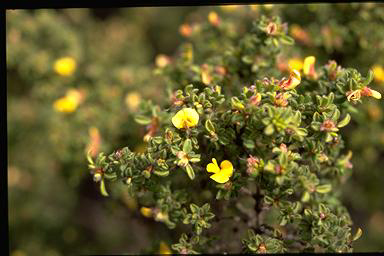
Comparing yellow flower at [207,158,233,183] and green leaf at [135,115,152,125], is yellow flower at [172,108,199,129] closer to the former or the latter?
yellow flower at [207,158,233,183]

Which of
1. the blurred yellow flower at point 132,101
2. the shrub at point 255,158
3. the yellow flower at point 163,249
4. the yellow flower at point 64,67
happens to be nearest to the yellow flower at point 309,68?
the shrub at point 255,158

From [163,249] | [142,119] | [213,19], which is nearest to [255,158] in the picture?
[142,119]

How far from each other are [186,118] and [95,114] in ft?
3.60

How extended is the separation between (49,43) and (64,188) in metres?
0.88

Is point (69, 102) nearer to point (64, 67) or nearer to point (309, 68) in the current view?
point (64, 67)

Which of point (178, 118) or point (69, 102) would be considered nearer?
point (178, 118)

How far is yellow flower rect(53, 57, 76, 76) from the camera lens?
7.71ft

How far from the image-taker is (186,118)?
125cm

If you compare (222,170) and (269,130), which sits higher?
(269,130)

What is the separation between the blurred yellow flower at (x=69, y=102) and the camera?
218 centimetres

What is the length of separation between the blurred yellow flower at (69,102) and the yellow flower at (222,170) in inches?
45.3

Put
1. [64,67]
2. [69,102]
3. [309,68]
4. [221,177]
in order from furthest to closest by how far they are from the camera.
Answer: [64,67] < [69,102] < [309,68] < [221,177]

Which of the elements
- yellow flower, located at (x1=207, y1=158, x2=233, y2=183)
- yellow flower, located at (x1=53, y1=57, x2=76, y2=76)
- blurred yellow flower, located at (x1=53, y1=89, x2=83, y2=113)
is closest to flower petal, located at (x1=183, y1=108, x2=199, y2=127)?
yellow flower, located at (x1=207, y1=158, x2=233, y2=183)

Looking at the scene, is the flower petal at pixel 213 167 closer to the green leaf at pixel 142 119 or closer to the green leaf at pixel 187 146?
the green leaf at pixel 187 146
